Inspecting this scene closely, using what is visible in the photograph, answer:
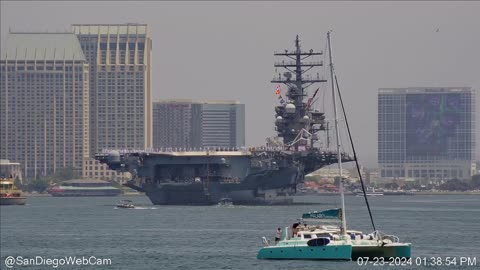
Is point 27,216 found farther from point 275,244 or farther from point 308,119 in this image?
point 275,244

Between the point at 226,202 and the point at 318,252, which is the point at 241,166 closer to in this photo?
the point at 226,202

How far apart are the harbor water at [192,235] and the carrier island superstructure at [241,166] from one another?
7923mm

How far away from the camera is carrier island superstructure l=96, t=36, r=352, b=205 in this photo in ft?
478

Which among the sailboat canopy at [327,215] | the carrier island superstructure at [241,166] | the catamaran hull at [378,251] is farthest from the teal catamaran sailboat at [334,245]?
the carrier island superstructure at [241,166]

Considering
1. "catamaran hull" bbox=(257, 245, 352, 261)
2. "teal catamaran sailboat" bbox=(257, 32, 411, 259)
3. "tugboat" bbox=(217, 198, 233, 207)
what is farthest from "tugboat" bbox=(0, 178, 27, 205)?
"catamaran hull" bbox=(257, 245, 352, 261)

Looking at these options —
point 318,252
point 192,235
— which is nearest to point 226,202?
point 192,235

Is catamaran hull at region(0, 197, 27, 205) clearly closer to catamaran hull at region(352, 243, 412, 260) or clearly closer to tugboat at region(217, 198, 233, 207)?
tugboat at region(217, 198, 233, 207)

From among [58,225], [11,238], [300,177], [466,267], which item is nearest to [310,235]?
[466,267]

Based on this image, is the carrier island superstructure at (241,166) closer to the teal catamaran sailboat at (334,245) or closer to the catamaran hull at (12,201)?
the catamaran hull at (12,201)

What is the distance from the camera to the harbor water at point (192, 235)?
70688 millimetres

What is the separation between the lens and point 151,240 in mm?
88062

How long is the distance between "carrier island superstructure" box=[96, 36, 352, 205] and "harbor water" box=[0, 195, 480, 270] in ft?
26.0

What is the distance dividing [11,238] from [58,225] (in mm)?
19448

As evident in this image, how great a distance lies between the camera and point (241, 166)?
146875 mm
